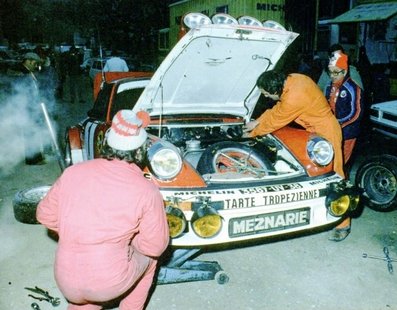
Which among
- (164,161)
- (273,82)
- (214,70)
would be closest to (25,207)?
(164,161)

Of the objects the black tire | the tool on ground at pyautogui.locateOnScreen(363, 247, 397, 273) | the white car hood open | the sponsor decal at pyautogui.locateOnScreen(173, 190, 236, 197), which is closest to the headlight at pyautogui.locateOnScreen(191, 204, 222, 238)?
the sponsor decal at pyautogui.locateOnScreen(173, 190, 236, 197)

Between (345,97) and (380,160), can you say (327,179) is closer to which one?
(345,97)

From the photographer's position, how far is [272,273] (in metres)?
3.56

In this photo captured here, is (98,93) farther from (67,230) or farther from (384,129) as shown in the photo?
(384,129)

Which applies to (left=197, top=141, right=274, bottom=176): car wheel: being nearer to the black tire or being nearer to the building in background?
the black tire

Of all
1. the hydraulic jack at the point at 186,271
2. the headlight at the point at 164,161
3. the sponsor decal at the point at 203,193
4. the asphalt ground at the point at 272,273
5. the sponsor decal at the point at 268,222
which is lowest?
the asphalt ground at the point at 272,273

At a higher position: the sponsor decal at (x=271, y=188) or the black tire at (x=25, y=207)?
the sponsor decal at (x=271, y=188)

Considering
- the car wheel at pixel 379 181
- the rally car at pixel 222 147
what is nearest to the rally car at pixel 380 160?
the car wheel at pixel 379 181

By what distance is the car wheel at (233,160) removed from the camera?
3.66 m

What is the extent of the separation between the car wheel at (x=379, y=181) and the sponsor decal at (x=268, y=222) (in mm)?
1909

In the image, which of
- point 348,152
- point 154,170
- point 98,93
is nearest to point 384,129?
point 348,152

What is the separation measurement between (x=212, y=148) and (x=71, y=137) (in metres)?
2.20

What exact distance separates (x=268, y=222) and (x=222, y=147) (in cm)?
95

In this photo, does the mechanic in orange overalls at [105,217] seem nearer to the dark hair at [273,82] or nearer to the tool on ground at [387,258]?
the dark hair at [273,82]
